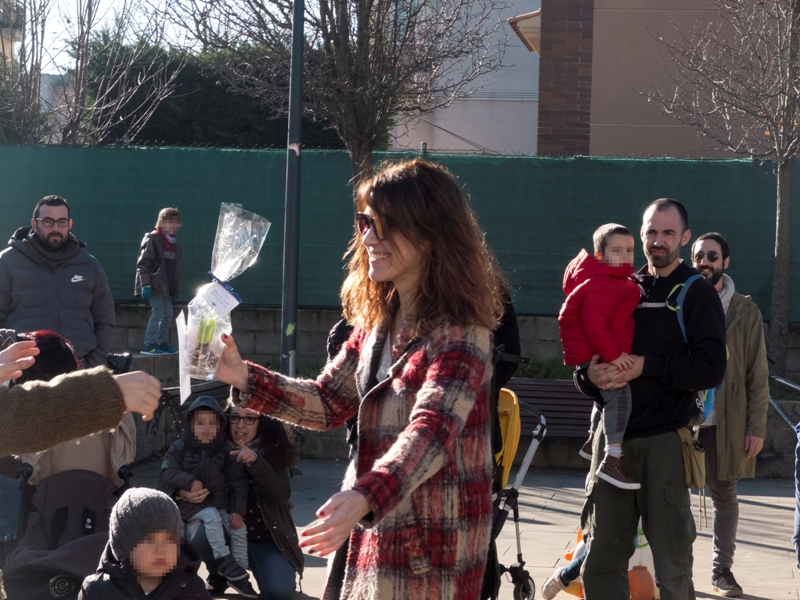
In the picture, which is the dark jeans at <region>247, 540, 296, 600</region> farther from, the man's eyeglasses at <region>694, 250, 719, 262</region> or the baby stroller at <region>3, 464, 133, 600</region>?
the man's eyeglasses at <region>694, 250, 719, 262</region>

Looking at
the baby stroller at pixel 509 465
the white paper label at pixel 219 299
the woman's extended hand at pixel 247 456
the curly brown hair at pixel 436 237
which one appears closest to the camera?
the curly brown hair at pixel 436 237

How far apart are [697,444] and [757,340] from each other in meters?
1.81

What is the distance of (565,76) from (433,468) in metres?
12.8

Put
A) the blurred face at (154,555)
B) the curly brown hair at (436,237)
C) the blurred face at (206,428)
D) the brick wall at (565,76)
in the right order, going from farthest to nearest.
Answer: the brick wall at (565,76) < the blurred face at (206,428) < the blurred face at (154,555) < the curly brown hair at (436,237)

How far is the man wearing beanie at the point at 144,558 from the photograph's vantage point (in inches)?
161

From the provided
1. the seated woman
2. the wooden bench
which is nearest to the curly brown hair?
the seated woman

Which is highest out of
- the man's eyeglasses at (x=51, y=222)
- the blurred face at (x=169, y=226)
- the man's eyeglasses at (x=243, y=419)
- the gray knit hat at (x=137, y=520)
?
the blurred face at (x=169, y=226)

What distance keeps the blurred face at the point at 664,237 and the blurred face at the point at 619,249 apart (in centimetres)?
8

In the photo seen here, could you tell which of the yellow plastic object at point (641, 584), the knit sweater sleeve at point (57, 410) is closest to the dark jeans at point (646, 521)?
the yellow plastic object at point (641, 584)

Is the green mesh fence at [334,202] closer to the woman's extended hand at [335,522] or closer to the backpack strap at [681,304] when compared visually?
the backpack strap at [681,304]

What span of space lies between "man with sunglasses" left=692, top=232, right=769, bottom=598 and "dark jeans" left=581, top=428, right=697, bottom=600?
159cm

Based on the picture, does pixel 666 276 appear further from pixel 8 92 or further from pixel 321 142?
pixel 321 142

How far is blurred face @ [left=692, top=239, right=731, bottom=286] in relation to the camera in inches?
239

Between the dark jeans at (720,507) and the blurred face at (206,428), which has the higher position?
the blurred face at (206,428)
